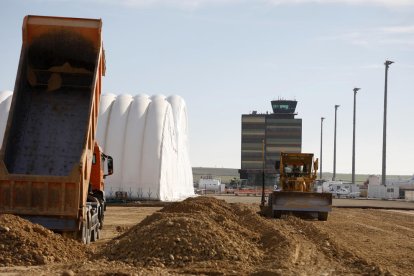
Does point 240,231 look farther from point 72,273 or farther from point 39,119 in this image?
point 72,273

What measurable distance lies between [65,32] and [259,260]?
26.9 ft

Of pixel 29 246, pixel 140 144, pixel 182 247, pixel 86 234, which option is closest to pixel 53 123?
pixel 86 234

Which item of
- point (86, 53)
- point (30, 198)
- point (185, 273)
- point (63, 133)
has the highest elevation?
point (86, 53)

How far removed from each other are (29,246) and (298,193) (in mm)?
17407

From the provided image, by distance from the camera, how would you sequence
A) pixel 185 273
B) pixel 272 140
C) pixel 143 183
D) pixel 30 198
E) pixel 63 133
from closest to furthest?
pixel 185 273
pixel 30 198
pixel 63 133
pixel 143 183
pixel 272 140

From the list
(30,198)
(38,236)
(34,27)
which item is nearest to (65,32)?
(34,27)

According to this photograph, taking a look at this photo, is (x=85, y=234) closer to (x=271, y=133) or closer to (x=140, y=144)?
(x=140, y=144)

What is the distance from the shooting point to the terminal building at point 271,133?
15662 centimetres

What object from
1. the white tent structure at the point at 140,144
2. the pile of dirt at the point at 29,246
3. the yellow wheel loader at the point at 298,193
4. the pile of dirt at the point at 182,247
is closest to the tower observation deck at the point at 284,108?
the white tent structure at the point at 140,144

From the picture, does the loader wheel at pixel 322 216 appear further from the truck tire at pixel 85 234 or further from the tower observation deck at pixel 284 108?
the tower observation deck at pixel 284 108

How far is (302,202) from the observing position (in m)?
30.4

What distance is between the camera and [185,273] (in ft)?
43.1

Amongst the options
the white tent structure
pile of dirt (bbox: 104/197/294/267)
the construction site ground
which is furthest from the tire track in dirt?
the white tent structure

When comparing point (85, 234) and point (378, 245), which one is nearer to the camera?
point (85, 234)
